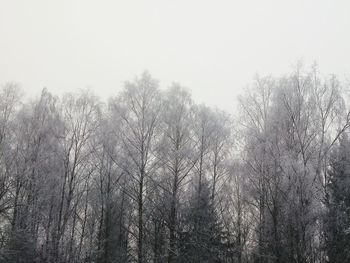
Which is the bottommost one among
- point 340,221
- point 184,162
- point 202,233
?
point 202,233

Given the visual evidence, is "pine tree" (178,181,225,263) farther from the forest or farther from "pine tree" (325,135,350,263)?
"pine tree" (325,135,350,263)

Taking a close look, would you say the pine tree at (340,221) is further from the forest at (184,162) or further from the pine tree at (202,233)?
the pine tree at (202,233)

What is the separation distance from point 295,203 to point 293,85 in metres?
6.21

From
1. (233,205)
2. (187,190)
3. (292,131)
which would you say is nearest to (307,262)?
(292,131)

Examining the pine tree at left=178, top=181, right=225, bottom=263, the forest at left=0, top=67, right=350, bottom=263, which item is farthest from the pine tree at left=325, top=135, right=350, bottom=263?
the pine tree at left=178, top=181, right=225, bottom=263

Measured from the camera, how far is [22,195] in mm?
18094

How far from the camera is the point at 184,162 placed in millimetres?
18859

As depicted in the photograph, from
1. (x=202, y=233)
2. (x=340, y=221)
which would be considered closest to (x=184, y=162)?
(x=202, y=233)

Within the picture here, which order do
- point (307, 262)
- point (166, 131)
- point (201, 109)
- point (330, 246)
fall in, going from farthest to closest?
point (201, 109)
point (166, 131)
point (330, 246)
point (307, 262)

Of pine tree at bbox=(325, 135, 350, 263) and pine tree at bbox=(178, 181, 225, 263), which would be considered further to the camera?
pine tree at bbox=(178, 181, 225, 263)

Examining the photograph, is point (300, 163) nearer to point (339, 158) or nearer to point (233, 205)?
point (339, 158)

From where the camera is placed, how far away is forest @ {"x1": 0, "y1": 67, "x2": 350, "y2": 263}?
53.1ft

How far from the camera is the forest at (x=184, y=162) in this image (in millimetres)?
16172

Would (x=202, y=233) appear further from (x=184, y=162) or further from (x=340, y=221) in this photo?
(x=340, y=221)
